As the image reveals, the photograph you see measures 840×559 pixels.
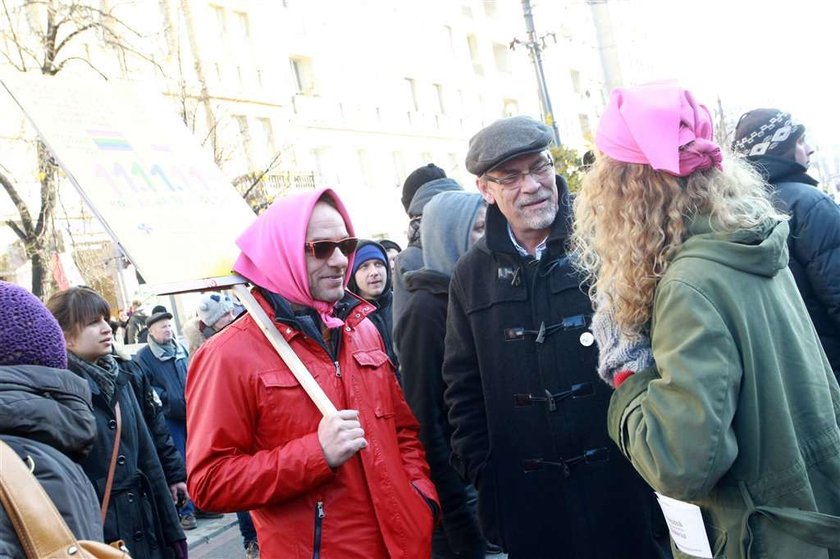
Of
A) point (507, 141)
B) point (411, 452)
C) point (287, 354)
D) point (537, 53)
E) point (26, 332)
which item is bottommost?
point (411, 452)

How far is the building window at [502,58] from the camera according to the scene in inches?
1804

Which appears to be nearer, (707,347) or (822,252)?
(707,347)

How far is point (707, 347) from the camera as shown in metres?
2.13

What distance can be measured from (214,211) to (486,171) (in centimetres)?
107

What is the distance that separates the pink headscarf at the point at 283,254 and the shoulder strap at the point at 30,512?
1.51 metres

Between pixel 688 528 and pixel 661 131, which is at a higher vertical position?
pixel 661 131

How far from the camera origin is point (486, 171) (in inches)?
139

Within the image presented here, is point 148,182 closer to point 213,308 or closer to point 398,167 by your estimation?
point 213,308

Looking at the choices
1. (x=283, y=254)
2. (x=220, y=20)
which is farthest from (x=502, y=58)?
(x=283, y=254)

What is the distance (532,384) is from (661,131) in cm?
128

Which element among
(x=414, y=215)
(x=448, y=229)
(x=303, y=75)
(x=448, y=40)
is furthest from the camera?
(x=448, y=40)

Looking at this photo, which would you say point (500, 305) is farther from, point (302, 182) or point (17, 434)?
point (302, 182)

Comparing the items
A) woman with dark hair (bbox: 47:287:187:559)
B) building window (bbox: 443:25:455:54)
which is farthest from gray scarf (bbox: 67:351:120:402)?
building window (bbox: 443:25:455:54)

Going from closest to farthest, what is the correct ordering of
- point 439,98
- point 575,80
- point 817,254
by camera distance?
point 817,254 → point 439,98 → point 575,80
